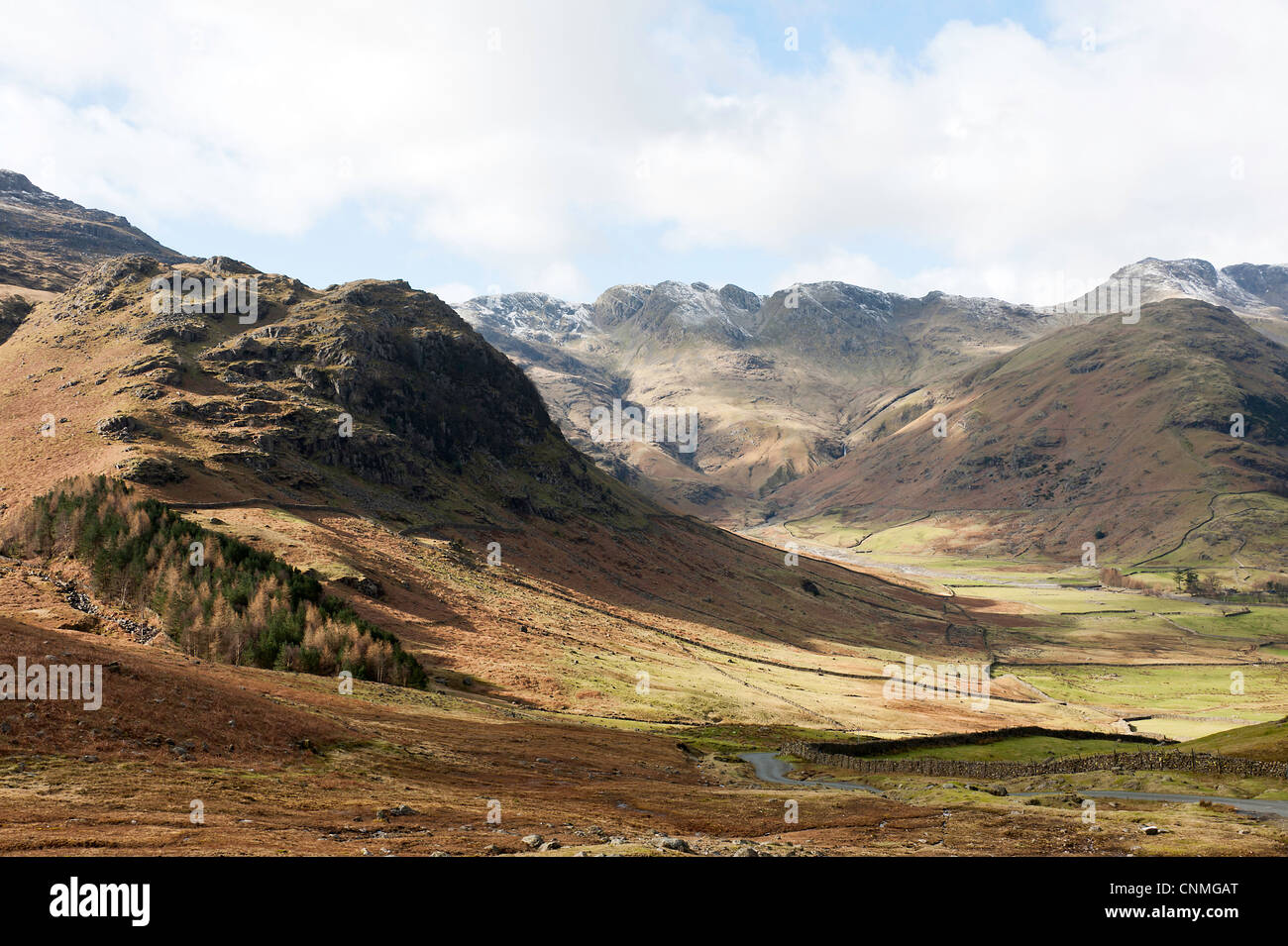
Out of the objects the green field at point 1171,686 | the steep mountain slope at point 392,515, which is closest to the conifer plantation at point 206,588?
the steep mountain slope at point 392,515

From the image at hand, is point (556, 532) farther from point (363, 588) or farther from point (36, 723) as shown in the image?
point (36, 723)

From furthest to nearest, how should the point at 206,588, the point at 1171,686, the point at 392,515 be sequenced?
the point at 1171,686 → the point at 392,515 → the point at 206,588

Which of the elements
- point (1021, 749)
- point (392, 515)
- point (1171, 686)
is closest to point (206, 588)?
point (392, 515)

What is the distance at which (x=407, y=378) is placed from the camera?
200m

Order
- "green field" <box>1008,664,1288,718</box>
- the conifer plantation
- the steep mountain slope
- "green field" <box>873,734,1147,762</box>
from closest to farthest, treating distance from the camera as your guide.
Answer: the conifer plantation → "green field" <box>873,734,1147,762</box> → the steep mountain slope → "green field" <box>1008,664,1288,718</box>

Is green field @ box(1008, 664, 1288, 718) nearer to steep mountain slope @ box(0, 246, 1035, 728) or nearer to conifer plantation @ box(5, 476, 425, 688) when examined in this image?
steep mountain slope @ box(0, 246, 1035, 728)

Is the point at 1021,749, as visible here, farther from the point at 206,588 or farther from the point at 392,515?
the point at 392,515

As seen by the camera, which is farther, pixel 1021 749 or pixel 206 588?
pixel 1021 749

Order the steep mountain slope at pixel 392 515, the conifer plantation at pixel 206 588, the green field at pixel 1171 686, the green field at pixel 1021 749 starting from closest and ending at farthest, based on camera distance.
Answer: the conifer plantation at pixel 206 588 < the green field at pixel 1021 749 < the steep mountain slope at pixel 392 515 < the green field at pixel 1171 686

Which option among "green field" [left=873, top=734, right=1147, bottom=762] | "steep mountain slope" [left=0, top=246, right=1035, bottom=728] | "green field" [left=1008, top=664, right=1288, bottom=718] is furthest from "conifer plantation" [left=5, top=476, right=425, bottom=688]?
"green field" [left=1008, top=664, right=1288, bottom=718]

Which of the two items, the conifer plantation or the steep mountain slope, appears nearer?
the conifer plantation

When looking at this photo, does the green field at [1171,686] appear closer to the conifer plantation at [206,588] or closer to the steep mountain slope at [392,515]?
the steep mountain slope at [392,515]
